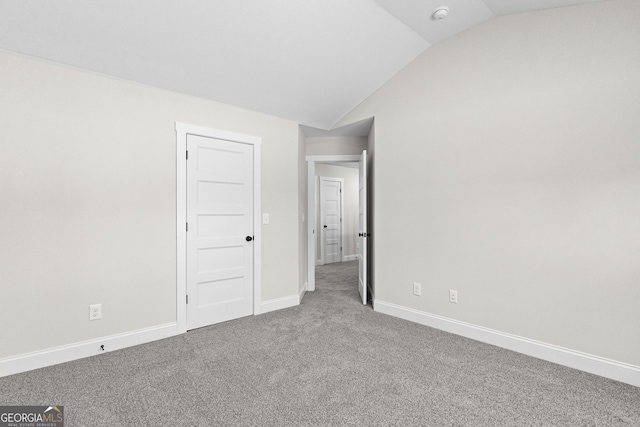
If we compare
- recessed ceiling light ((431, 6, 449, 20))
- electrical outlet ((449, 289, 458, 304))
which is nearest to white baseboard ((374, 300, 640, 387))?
electrical outlet ((449, 289, 458, 304))

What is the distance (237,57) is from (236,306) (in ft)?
8.51

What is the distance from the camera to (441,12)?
7.84 feet

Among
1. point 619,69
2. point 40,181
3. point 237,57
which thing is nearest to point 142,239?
point 40,181

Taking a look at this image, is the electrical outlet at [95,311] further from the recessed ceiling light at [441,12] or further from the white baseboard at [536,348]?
the recessed ceiling light at [441,12]

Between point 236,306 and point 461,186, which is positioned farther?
point 236,306

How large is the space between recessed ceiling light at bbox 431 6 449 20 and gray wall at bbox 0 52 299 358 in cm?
234

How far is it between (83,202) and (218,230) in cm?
117

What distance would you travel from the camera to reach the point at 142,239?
8.39 feet

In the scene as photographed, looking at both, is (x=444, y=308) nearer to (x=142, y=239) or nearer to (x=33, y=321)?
(x=142, y=239)

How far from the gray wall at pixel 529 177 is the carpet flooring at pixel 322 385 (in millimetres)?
471

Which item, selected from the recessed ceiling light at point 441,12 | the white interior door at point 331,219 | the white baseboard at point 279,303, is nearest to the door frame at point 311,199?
the white baseboard at point 279,303

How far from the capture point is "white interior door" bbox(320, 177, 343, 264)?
6.68m

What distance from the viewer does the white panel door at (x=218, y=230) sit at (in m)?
2.86

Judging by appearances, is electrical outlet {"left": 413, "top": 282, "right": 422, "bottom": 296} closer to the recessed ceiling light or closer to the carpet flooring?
the carpet flooring
